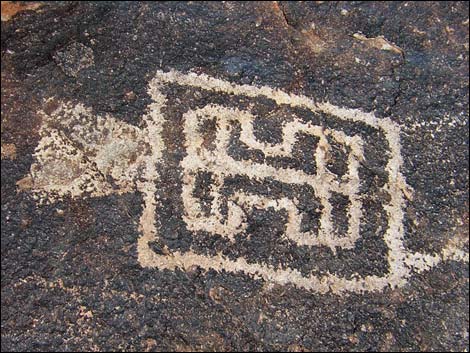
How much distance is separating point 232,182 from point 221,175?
43 millimetres

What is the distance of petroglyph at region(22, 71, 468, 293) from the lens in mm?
1806

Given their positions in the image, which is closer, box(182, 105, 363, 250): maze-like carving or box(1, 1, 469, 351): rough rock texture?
box(1, 1, 469, 351): rough rock texture

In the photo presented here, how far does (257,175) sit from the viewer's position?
6.20ft

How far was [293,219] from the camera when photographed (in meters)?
1.86

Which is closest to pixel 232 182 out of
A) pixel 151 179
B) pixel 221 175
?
pixel 221 175

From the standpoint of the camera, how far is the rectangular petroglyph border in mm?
1785

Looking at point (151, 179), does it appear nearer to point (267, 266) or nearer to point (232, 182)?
point (232, 182)

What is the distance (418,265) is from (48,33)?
1.48 m

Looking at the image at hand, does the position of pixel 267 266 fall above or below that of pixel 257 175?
below

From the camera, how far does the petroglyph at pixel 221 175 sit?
5.92 feet

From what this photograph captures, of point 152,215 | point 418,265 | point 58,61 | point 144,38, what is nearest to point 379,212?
point 418,265

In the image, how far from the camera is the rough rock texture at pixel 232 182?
1.73 meters

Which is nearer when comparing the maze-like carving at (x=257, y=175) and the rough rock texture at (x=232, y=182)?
the rough rock texture at (x=232, y=182)

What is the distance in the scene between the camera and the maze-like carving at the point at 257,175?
1.83 metres
